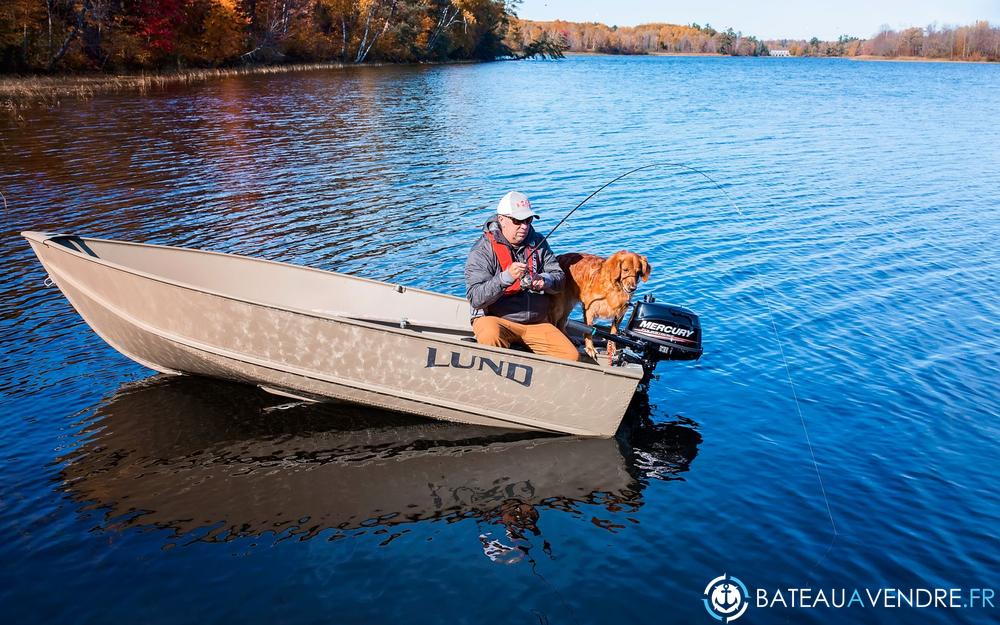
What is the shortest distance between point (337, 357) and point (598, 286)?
2.56m

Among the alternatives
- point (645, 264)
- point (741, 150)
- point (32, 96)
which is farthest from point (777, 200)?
point (32, 96)

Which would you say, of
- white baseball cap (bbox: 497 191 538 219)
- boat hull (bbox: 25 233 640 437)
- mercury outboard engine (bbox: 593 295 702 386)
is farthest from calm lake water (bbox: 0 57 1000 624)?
white baseball cap (bbox: 497 191 538 219)

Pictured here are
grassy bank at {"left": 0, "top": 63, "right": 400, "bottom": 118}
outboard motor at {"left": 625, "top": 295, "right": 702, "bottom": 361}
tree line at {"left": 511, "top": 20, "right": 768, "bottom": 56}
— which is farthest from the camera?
tree line at {"left": 511, "top": 20, "right": 768, "bottom": 56}

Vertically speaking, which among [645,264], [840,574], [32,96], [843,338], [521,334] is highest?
[32,96]

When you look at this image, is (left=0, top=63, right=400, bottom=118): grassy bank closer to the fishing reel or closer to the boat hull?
the boat hull

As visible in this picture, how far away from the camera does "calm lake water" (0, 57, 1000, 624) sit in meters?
5.11

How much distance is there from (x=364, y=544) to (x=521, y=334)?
96.9 inches

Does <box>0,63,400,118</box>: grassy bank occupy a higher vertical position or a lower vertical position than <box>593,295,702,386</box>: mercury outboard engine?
higher

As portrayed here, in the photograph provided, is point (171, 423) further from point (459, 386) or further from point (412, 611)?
point (412, 611)

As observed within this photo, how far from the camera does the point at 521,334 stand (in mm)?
7012

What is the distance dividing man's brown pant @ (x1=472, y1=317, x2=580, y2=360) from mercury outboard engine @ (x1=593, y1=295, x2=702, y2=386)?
47 cm

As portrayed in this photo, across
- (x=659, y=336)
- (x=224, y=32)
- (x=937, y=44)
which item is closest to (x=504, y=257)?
(x=659, y=336)

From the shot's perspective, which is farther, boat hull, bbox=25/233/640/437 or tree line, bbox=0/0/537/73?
tree line, bbox=0/0/537/73

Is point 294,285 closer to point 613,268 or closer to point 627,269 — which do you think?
point 613,268
